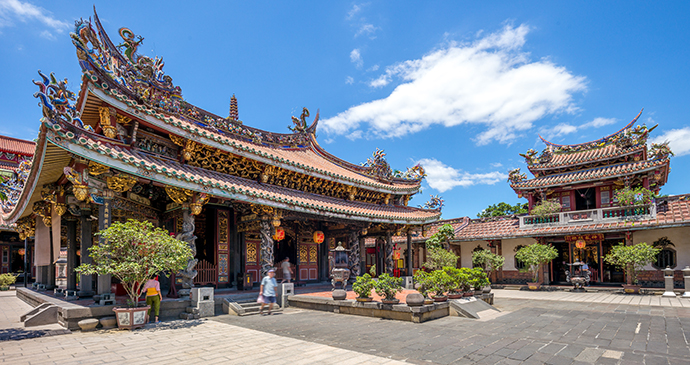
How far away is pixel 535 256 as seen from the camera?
19.8 meters

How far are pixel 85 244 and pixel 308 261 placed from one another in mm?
9716

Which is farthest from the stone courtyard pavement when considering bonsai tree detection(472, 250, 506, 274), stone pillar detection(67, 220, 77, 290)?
bonsai tree detection(472, 250, 506, 274)

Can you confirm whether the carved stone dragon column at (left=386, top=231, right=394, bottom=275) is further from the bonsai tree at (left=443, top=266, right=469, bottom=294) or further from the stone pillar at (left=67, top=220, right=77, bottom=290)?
the stone pillar at (left=67, top=220, right=77, bottom=290)

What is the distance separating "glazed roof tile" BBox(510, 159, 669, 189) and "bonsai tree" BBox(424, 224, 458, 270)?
5809mm

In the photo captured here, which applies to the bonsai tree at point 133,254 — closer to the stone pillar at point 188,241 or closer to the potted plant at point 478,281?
the stone pillar at point 188,241

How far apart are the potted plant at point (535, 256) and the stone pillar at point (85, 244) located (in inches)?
769

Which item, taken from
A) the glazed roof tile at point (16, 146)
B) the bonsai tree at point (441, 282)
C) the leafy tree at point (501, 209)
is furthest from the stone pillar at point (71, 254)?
the leafy tree at point (501, 209)

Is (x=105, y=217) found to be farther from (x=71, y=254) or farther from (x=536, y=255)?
(x=536, y=255)

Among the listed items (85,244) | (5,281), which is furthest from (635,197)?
(5,281)

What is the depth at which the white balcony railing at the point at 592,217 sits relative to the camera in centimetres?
1878

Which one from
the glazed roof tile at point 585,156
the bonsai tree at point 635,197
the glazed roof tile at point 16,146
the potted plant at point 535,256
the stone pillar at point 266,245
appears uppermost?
the glazed roof tile at point 16,146

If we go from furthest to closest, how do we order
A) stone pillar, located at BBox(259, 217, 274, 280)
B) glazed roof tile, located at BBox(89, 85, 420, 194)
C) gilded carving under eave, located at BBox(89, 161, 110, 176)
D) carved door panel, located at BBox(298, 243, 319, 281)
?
carved door panel, located at BBox(298, 243, 319, 281) < stone pillar, located at BBox(259, 217, 274, 280) < glazed roof tile, located at BBox(89, 85, 420, 194) < gilded carving under eave, located at BBox(89, 161, 110, 176)

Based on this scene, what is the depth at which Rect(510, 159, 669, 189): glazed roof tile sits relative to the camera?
64.8 feet

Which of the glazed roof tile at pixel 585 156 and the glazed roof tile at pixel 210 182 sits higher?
the glazed roof tile at pixel 585 156
